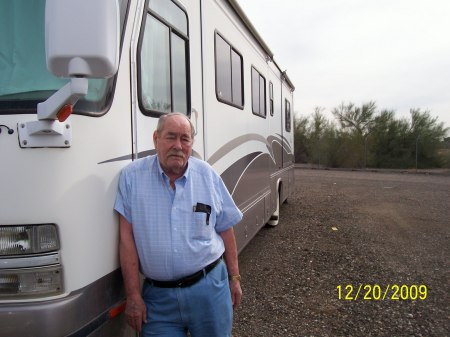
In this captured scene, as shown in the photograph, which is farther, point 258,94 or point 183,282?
point 258,94

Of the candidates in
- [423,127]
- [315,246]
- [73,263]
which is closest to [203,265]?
[73,263]

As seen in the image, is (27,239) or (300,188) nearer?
(27,239)

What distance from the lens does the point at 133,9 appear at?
2.14m

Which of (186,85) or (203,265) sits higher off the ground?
(186,85)

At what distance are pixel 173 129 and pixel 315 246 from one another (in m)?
4.77

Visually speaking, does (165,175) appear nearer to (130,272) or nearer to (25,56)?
(130,272)

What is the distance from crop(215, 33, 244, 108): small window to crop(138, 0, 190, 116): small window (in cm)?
79

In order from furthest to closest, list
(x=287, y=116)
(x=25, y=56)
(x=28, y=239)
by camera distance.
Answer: (x=287, y=116)
(x=25, y=56)
(x=28, y=239)

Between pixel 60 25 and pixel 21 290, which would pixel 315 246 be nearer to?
pixel 21 290

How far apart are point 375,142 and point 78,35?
28.3 meters

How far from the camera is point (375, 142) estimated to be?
27.3 meters

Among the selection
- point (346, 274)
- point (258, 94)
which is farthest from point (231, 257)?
point (258, 94)

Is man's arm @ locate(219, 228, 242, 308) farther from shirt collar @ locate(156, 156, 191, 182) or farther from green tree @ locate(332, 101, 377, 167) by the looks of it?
green tree @ locate(332, 101, 377, 167)
